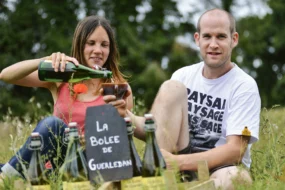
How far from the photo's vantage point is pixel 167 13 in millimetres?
18172

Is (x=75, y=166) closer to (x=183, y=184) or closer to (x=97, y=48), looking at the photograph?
(x=183, y=184)

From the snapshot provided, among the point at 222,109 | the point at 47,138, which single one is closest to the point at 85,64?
the point at 47,138

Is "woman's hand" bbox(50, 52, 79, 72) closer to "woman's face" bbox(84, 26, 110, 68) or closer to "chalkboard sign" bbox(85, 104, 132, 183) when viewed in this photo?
"chalkboard sign" bbox(85, 104, 132, 183)

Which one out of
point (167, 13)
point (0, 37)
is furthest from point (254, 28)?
point (0, 37)

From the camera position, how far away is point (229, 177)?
2.70 m

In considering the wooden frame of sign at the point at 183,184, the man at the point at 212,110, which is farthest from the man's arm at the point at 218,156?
the wooden frame of sign at the point at 183,184

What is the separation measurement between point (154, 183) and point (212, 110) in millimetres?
1015

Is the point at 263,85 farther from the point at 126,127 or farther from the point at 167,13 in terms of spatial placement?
the point at 126,127

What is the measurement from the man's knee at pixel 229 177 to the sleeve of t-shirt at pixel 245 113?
0.22 m

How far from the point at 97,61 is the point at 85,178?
1.12 metres

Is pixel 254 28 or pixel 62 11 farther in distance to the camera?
pixel 254 28

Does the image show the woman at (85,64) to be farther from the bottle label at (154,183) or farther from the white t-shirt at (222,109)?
the bottle label at (154,183)

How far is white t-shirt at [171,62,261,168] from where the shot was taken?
9.66ft

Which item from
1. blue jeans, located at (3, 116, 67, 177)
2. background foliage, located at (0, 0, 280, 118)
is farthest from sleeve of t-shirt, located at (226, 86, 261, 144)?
background foliage, located at (0, 0, 280, 118)
